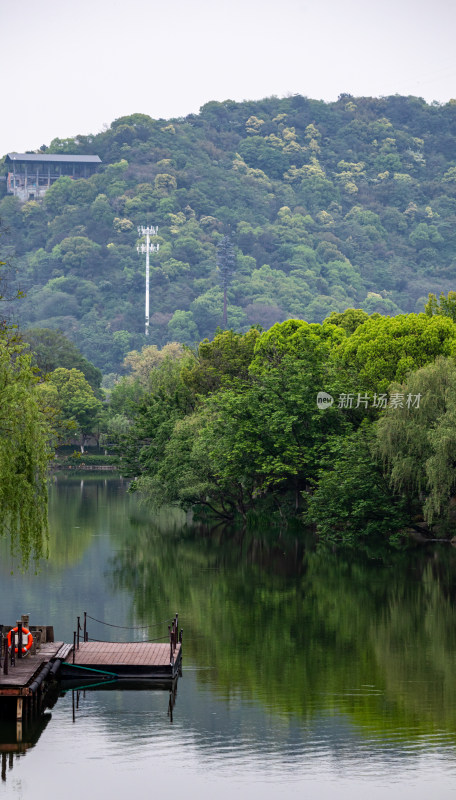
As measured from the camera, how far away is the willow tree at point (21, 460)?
82.6 feet

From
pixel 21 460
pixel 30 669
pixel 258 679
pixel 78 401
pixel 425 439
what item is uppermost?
pixel 21 460

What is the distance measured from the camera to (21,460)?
25.4 meters

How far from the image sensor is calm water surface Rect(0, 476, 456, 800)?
19.5 meters

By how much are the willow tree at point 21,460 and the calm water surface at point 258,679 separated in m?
4.01

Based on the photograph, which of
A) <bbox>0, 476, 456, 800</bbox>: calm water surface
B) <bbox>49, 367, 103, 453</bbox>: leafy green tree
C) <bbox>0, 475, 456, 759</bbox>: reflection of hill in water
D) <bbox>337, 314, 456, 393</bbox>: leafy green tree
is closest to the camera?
<bbox>0, 476, 456, 800</bbox>: calm water surface

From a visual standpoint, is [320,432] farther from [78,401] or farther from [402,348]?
[78,401]

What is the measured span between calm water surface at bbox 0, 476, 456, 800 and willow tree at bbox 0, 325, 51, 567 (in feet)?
13.2

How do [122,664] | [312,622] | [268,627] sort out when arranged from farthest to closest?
[312,622] → [268,627] → [122,664]

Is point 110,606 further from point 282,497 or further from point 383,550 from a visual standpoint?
point 282,497

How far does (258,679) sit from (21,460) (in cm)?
763

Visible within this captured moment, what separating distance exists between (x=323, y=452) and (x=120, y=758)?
33562 millimetres

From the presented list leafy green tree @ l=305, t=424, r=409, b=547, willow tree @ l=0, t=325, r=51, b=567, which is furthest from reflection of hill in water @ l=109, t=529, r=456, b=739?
willow tree @ l=0, t=325, r=51, b=567

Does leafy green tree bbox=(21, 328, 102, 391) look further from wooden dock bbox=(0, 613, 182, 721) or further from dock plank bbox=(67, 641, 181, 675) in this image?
wooden dock bbox=(0, 613, 182, 721)

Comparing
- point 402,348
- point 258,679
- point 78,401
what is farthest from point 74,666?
point 78,401
